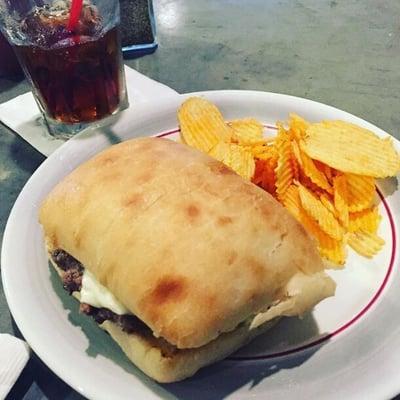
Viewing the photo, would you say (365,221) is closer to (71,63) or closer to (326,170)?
(326,170)

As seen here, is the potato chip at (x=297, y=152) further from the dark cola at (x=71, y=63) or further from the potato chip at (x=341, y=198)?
the dark cola at (x=71, y=63)

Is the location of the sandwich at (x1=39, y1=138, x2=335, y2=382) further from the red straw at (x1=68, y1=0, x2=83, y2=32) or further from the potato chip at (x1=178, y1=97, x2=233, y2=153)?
the red straw at (x1=68, y1=0, x2=83, y2=32)

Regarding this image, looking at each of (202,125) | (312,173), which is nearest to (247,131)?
(202,125)

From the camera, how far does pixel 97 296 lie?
100 centimetres

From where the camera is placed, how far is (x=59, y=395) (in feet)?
3.45

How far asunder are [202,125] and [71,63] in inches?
14.5

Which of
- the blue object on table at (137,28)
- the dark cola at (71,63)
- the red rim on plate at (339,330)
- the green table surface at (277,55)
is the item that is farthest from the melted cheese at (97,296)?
the blue object on table at (137,28)

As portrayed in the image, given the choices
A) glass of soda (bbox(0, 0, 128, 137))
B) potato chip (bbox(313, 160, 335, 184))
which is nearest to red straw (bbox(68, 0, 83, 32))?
glass of soda (bbox(0, 0, 128, 137))

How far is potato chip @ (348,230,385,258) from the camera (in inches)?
47.4

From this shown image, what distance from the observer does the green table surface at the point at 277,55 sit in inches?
66.2

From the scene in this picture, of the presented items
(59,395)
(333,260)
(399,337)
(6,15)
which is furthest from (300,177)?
(6,15)

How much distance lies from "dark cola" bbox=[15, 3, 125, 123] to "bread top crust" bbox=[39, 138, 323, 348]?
0.44 metres

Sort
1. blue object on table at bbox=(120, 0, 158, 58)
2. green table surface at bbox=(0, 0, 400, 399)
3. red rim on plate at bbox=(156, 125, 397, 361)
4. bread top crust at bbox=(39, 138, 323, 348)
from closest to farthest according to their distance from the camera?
bread top crust at bbox=(39, 138, 323, 348) < red rim on plate at bbox=(156, 125, 397, 361) < green table surface at bbox=(0, 0, 400, 399) < blue object on table at bbox=(120, 0, 158, 58)

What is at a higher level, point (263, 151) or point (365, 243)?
point (263, 151)
